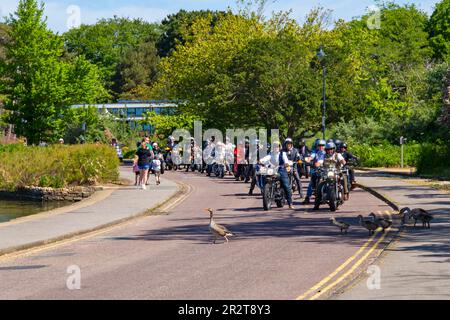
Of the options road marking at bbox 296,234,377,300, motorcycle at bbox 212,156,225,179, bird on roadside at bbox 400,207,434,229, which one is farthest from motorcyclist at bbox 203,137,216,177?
road marking at bbox 296,234,377,300

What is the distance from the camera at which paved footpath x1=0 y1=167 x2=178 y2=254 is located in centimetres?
1950

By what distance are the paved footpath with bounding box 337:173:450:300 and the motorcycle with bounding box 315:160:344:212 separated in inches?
102

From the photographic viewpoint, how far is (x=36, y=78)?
172 ft

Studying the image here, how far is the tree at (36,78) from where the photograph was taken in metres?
52.3

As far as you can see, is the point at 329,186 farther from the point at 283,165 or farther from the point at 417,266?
the point at 417,266

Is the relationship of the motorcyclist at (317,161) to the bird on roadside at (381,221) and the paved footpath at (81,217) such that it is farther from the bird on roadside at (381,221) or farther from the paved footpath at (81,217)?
the bird on roadside at (381,221)

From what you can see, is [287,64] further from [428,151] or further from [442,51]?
[442,51]

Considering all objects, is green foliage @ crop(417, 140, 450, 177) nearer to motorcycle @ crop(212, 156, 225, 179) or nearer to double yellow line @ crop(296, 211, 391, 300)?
motorcycle @ crop(212, 156, 225, 179)

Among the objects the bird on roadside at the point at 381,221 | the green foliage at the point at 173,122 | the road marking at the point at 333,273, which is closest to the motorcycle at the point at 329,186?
the bird on roadside at the point at 381,221

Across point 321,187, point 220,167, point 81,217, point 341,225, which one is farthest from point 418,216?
point 220,167

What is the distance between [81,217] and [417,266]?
11945 mm
